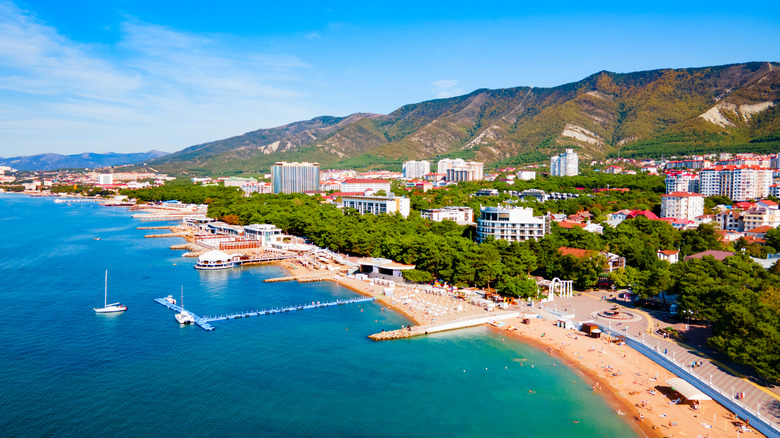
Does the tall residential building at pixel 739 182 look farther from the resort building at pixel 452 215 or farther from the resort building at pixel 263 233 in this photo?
the resort building at pixel 263 233

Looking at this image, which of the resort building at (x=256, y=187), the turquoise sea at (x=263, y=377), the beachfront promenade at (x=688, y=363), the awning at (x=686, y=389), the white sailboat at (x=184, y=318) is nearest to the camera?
the beachfront promenade at (x=688, y=363)

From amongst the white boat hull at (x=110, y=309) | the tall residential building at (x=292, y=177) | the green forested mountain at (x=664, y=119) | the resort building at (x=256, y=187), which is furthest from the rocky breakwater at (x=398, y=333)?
the green forested mountain at (x=664, y=119)

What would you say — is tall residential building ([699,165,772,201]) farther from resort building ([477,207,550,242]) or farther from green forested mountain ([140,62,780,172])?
resort building ([477,207,550,242])

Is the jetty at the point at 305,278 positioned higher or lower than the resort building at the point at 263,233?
lower

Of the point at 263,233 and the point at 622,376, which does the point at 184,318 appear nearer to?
the point at 622,376

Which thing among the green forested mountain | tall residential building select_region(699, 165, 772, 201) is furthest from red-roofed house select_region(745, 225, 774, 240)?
the green forested mountain

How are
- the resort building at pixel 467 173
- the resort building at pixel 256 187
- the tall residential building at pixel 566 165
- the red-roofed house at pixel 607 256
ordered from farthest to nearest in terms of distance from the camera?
the resort building at pixel 256 187 → the resort building at pixel 467 173 → the tall residential building at pixel 566 165 → the red-roofed house at pixel 607 256
